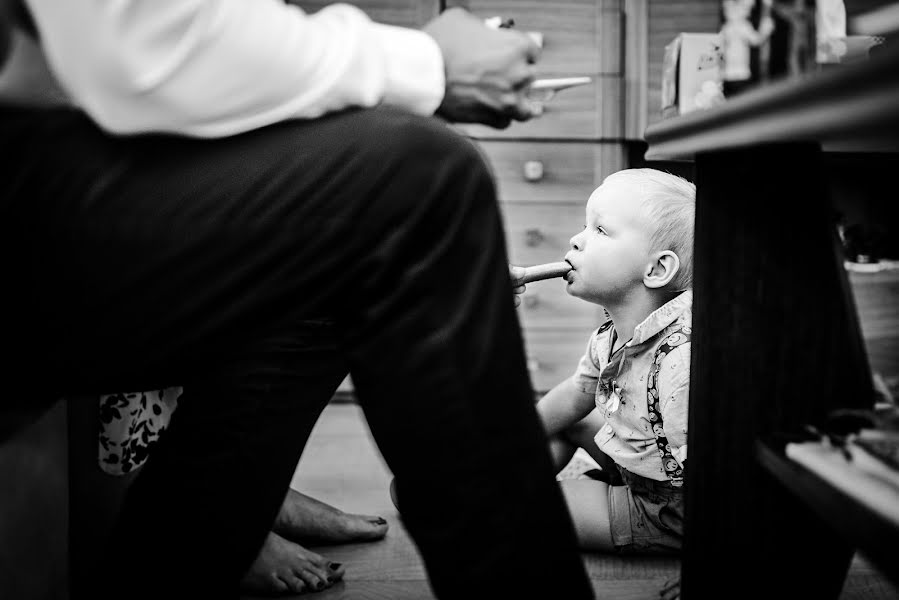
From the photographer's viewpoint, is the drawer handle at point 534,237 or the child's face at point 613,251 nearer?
the child's face at point 613,251

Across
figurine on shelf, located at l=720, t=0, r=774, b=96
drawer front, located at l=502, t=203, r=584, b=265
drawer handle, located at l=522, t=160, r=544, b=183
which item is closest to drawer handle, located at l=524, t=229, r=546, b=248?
drawer front, located at l=502, t=203, r=584, b=265

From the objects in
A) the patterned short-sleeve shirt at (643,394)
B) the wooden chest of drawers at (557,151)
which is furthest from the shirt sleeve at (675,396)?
the wooden chest of drawers at (557,151)

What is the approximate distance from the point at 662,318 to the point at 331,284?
0.68 m

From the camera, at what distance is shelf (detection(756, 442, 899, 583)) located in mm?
431

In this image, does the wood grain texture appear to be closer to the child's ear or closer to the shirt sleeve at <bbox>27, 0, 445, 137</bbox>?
the shirt sleeve at <bbox>27, 0, 445, 137</bbox>

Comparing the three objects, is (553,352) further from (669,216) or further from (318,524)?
(318,524)

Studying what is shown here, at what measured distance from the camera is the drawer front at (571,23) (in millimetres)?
1811

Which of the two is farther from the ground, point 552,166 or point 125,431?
point 552,166

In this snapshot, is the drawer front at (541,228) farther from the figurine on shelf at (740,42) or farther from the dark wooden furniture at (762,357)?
the dark wooden furniture at (762,357)

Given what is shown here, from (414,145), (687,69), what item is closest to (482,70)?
(414,145)

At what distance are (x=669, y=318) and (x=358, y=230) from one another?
0.68 metres

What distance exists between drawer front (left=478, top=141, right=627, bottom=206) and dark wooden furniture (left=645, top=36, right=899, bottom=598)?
1152 mm

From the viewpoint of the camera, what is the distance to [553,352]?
72.7 inches

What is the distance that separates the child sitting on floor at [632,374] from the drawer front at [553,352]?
23.6 inches
